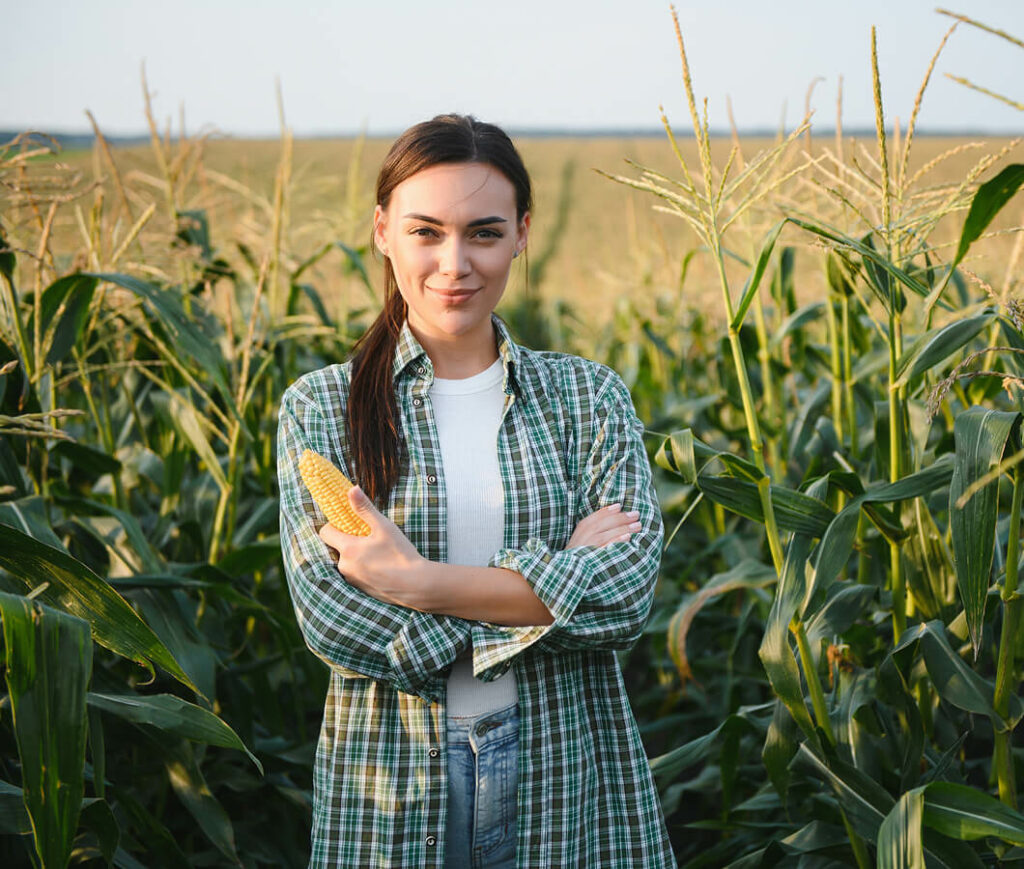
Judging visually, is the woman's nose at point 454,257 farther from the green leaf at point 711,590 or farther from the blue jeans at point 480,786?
the green leaf at point 711,590

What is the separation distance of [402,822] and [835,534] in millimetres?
970

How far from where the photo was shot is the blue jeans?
1642mm

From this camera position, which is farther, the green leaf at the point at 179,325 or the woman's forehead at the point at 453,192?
the green leaf at the point at 179,325

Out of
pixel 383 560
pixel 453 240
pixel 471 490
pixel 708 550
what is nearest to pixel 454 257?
pixel 453 240

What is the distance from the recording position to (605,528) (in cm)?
171

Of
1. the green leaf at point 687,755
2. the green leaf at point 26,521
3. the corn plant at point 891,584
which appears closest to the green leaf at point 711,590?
the corn plant at point 891,584

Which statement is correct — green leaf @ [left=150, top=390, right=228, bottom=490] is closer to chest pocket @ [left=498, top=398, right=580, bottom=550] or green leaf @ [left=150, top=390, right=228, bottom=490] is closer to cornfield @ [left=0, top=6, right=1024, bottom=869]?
cornfield @ [left=0, top=6, right=1024, bottom=869]

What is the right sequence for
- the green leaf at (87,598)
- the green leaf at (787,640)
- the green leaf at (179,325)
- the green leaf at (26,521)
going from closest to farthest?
the green leaf at (87,598), the green leaf at (787,640), the green leaf at (26,521), the green leaf at (179,325)

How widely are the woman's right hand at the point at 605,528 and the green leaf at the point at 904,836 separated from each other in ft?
2.13

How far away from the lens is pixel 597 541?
5.55 feet

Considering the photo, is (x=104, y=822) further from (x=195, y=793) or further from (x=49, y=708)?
(x=49, y=708)

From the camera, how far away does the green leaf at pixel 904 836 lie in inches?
61.7

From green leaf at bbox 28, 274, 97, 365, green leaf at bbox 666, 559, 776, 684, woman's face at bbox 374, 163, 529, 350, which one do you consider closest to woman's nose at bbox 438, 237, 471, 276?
woman's face at bbox 374, 163, 529, 350

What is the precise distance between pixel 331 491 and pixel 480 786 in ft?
1.91
